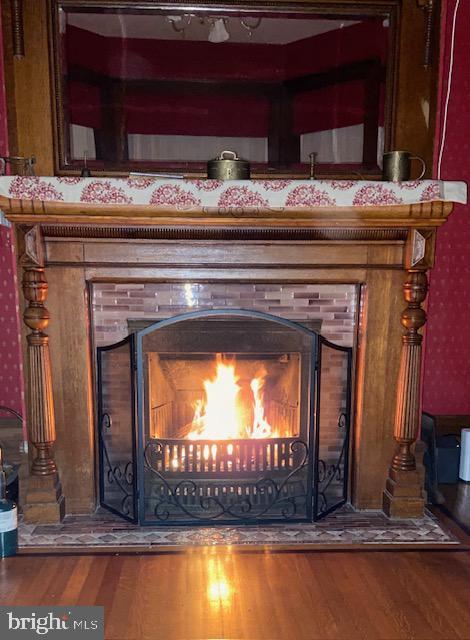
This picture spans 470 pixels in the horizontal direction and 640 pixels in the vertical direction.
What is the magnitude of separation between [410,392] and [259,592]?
102 cm

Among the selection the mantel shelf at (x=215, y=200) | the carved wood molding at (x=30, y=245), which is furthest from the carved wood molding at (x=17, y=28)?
the carved wood molding at (x=30, y=245)

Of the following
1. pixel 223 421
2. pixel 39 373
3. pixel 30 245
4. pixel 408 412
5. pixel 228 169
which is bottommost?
pixel 223 421

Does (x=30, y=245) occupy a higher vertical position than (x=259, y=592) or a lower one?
higher

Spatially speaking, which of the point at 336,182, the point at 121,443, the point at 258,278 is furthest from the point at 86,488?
the point at 336,182

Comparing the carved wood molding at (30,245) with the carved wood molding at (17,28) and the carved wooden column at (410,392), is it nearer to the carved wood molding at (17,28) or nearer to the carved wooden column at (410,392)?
the carved wood molding at (17,28)

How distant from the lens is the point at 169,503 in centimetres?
244

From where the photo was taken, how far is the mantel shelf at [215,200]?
202 centimetres

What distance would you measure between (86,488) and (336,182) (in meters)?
1.69

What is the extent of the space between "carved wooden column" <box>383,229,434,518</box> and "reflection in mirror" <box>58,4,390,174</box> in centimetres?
48

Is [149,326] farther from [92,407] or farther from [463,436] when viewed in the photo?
[463,436]

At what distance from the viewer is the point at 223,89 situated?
7.88ft

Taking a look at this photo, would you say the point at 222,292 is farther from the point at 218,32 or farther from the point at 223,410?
the point at 218,32
